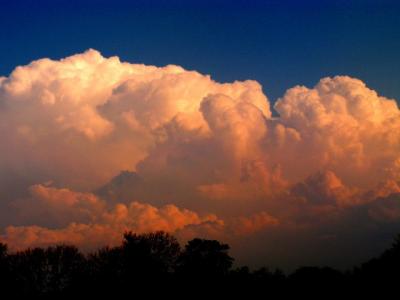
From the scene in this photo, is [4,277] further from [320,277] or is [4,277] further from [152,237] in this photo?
[320,277]

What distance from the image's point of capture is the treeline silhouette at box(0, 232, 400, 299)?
308 ft

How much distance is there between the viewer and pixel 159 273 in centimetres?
10656

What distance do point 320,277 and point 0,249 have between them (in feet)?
263

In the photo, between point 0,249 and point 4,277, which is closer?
point 4,277

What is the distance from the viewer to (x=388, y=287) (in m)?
78.1

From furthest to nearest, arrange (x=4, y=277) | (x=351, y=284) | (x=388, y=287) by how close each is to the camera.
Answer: (x=4, y=277) < (x=351, y=284) < (x=388, y=287)

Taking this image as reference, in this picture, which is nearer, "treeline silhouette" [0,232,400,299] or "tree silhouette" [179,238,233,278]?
"treeline silhouette" [0,232,400,299]

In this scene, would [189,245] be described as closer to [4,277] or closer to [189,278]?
[189,278]

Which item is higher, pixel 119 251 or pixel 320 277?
pixel 119 251

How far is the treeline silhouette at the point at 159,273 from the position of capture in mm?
93812

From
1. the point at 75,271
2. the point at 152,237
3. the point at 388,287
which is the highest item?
the point at 152,237

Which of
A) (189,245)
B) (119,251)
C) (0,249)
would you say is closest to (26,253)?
(0,249)

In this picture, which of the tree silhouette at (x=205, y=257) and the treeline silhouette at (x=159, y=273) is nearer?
the treeline silhouette at (x=159, y=273)

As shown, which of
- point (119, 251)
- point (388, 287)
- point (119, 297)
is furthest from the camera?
point (119, 251)
